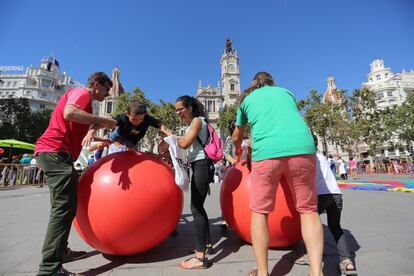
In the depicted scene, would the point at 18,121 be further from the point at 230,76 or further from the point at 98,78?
the point at 230,76

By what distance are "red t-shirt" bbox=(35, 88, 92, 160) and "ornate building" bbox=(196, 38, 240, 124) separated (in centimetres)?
6949

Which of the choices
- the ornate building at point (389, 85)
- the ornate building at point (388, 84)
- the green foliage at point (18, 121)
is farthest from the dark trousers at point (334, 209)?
the ornate building at point (388, 84)

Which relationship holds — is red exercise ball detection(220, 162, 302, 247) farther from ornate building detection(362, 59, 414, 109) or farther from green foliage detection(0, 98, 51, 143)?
ornate building detection(362, 59, 414, 109)

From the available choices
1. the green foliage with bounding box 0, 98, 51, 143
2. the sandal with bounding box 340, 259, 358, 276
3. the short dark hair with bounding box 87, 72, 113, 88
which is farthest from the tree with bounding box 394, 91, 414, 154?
the green foliage with bounding box 0, 98, 51, 143

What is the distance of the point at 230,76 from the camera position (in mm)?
79750

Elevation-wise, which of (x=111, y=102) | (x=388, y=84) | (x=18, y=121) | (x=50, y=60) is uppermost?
→ (x=50, y=60)

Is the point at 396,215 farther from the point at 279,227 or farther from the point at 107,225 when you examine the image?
the point at 107,225

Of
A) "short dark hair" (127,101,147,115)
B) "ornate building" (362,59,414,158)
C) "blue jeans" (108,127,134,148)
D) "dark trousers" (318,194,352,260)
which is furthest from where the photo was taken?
"ornate building" (362,59,414,158)

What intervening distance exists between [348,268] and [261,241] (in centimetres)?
108

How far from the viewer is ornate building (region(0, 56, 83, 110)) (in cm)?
7506

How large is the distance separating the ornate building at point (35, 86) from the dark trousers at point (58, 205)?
86906mm

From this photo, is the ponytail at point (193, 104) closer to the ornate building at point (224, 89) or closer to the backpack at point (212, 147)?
the backpack at point (212, 147)

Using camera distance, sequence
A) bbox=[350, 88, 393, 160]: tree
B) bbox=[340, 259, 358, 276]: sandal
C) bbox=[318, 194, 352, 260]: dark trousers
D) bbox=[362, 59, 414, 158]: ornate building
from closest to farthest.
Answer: bbox=[340, 259, 358, 276]: sandal < bbox=[318, 194, 352, 260]: dark trousers < bbox=[350, 88, 393, 160]: tree < bbox=[362, 59, 414, 158]: ornate building

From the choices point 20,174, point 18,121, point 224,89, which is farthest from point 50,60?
point 20,174
